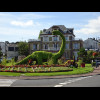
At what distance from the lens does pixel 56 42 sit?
59.9 meters

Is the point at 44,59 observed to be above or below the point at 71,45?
below

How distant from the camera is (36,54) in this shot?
34.9 metres

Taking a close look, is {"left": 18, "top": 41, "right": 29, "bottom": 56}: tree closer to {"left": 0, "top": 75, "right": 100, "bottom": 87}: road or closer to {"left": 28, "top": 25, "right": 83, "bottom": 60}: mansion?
{"left": 28, "top": 25, "right": 83, "bottom": 60}: mansion

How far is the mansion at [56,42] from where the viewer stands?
58.0 m

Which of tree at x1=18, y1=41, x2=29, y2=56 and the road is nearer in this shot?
the road

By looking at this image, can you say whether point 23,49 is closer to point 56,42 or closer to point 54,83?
point 56,42

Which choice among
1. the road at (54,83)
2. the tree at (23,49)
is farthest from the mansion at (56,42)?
the road at (54,83)

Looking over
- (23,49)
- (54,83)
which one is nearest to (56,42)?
(23,49)

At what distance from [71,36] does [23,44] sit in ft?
66.6

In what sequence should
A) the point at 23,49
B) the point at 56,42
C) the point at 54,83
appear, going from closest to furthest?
the point at 54,83 → the point at 56,42 → the point at 23,49

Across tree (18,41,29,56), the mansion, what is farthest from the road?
tree (18,41,29,56)

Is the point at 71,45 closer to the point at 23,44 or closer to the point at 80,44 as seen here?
the point at 80,44

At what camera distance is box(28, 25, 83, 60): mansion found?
5803 centimetres
